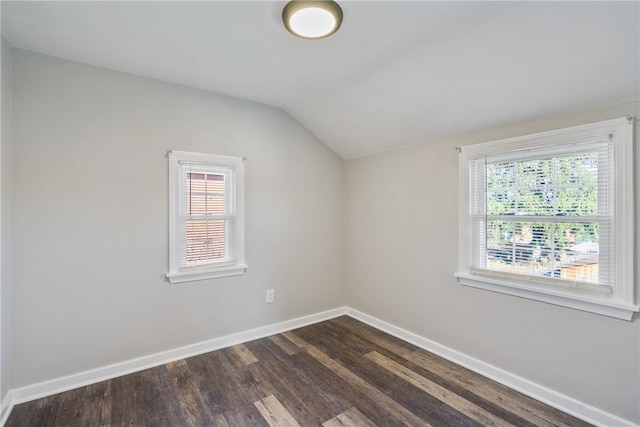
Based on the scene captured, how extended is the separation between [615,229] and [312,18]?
2.20 metres

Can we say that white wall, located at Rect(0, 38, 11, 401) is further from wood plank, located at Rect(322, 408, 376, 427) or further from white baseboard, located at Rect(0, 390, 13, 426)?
wood plank, located at Rect(322, 408, 376, 427)

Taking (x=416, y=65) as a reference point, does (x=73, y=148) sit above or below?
below

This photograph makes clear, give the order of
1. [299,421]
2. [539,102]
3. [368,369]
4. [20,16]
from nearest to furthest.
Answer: [20,16]
[299,421]
[539,102]
[368,369]

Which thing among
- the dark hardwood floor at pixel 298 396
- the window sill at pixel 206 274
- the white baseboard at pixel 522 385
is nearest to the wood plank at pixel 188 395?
the dark hardwood floor at pixel 298 396

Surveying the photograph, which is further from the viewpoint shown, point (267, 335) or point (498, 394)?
point (267, 335)

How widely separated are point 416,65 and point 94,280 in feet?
9.67

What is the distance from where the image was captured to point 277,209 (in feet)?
10.8

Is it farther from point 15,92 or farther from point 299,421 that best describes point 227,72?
→ point 299,421

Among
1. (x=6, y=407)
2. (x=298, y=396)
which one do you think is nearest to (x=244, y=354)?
(x=298, y=396)

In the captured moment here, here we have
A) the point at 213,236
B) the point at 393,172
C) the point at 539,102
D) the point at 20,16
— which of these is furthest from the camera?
the point at 393,172

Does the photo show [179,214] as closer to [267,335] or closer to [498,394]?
[267,335]

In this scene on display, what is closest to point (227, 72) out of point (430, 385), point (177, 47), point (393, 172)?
point (177, 47)

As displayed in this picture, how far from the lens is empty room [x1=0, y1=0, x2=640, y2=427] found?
1.80 meters

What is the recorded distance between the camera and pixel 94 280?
7.70 ft
